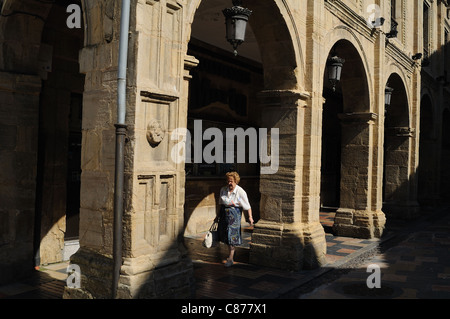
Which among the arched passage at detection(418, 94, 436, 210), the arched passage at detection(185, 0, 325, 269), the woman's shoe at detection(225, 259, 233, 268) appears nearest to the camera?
the arched passage at detection(185, 0, 325, 269)

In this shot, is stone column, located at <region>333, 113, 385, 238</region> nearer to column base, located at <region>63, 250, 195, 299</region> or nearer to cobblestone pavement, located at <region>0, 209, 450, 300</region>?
cobblestone pavement, located at <region>0, 209, 450, 300</region>

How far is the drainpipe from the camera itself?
4.14m

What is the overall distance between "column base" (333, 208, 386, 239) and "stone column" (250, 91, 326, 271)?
9.58 ft

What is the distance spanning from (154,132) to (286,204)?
A: 337cm

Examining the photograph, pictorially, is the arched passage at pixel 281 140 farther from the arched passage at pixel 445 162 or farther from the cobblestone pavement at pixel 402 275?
the arched passage at pixel 445 162

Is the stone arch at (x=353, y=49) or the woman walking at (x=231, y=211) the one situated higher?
the stone arch at (x=353, y=49)

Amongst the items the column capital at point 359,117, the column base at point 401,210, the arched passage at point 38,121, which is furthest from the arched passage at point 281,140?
the column base at point 401,210

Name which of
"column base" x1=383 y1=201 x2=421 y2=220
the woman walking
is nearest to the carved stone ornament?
the woman walking

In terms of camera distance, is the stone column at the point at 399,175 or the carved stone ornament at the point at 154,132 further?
the stone column at the point at 399,175

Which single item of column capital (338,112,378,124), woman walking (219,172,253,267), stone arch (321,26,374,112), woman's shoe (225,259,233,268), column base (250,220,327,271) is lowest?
woman's shoe (225,259,233,268)

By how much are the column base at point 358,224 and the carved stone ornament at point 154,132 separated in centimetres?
680

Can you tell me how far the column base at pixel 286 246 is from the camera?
684 centimetres

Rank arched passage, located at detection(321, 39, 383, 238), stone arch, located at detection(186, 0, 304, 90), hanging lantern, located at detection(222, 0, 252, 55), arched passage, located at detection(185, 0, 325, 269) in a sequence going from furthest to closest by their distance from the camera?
arched passage, located at detection(321, 39, 383, 238), arched passage, located at detection(185, 0, 325, 269), stone arch, located at detection(186, 0, 304, 90), hanging lantern, located at detection(222, 0, 252, 55)

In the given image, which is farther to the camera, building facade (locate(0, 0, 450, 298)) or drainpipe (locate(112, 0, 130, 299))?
building facade (locate(0, 0, 450, 298))
